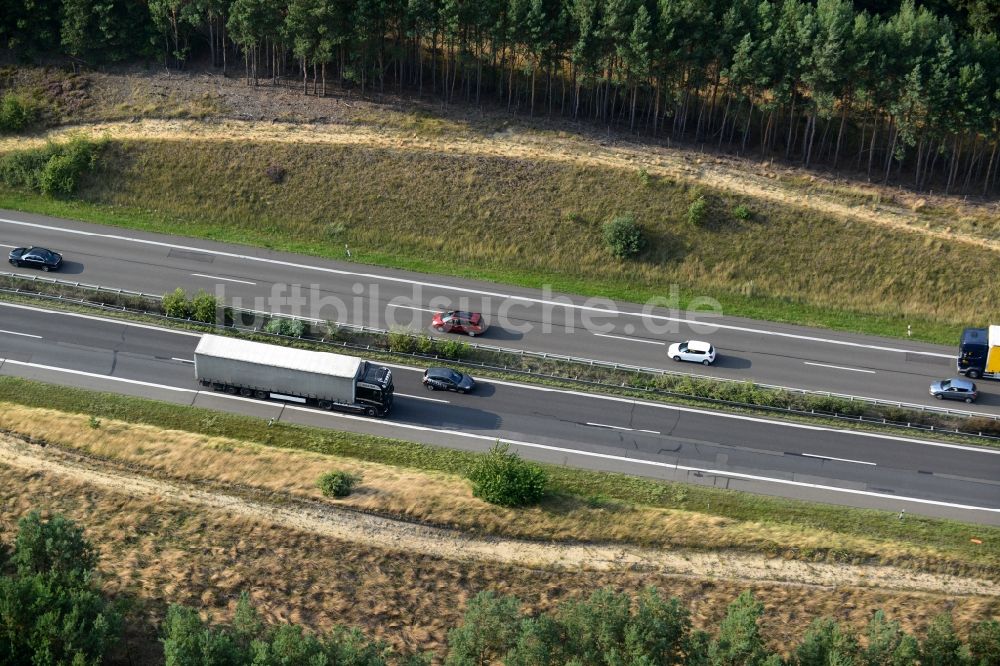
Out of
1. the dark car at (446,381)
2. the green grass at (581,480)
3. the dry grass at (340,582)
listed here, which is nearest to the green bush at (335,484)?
the dry grass at (340,582)

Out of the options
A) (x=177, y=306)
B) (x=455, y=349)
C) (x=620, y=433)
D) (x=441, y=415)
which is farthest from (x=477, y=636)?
(x=177, y=306)

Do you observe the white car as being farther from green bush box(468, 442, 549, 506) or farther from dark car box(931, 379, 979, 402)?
green bush box(468, 442, 549, 506)

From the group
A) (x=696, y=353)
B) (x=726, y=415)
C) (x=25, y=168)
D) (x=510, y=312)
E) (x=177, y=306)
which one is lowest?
(x=726, y=415)

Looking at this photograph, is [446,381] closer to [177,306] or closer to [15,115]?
[177,306]

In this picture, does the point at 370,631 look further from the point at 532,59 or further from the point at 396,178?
the point at 532,59

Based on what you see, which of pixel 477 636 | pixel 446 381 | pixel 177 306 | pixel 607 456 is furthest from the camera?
pixel 177 306
